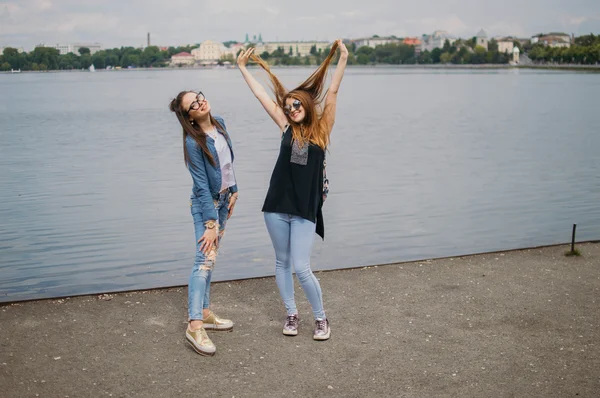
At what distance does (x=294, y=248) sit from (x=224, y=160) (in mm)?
806

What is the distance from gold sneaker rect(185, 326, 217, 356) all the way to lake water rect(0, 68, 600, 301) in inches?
164

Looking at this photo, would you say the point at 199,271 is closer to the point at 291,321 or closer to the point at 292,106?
the point at 291,321

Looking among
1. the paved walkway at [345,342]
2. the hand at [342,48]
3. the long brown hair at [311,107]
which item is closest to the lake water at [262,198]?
the paved walkway at [345,342]

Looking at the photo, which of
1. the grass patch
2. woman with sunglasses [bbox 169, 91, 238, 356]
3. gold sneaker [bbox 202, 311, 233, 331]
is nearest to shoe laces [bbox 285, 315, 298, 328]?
gold sneaker [bbox 202, 311, 233, 331]

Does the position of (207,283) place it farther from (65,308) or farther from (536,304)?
(536,304)

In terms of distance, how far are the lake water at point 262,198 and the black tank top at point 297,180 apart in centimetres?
436

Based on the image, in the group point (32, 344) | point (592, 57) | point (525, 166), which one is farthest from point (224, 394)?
point (592, 57)

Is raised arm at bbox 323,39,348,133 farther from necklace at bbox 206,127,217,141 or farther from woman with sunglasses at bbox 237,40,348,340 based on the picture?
necklace at bbox 206,127,217,141

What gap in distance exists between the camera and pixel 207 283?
5.85m

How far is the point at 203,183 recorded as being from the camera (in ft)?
18.0

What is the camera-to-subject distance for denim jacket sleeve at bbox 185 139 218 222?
18.0 ft

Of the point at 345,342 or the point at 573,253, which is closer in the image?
the point at 345,342

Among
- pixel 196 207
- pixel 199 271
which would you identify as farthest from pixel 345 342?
pixel 196 207

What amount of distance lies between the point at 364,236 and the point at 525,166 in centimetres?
1144
